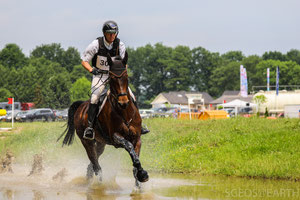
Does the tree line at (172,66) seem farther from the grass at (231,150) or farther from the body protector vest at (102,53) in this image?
the body protector vest at (102,53)

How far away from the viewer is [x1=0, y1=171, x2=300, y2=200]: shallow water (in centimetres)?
888

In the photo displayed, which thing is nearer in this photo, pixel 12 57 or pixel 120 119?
pixel 120 119

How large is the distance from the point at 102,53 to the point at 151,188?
10.2ft

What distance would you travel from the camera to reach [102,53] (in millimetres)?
10047

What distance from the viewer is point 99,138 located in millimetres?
10461

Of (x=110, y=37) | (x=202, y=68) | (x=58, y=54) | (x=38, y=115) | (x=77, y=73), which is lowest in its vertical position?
(x=38, y=115)

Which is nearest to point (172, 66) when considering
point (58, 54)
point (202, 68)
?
point (202, 68)

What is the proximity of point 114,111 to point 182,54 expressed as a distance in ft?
457

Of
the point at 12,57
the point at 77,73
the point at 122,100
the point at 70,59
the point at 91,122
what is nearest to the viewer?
the point at 122,100

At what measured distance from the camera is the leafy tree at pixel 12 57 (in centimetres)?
11238

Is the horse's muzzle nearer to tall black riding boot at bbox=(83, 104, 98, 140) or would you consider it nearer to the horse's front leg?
the horse's front leg

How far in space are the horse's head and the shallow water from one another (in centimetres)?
189

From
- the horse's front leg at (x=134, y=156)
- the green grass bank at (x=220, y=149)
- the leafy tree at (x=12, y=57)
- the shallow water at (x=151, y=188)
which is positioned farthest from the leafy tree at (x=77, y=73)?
the horse's front leg at (x=134, y=156)

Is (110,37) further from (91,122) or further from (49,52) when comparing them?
(49,52)
